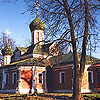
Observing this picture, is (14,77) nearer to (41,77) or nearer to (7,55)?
(41,77)

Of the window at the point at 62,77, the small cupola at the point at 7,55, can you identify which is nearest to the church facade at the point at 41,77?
the window at the point at 62,77

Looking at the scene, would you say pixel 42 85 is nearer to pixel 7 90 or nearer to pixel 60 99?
pixel 7 90

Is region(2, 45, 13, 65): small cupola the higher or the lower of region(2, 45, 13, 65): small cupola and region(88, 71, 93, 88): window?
the higher

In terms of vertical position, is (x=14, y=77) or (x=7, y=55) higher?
(x=7, y=55)

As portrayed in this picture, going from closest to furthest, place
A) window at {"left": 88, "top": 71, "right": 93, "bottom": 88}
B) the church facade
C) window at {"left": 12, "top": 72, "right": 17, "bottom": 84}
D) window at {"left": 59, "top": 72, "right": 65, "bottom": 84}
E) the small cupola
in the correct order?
window at {"left": 88, "top": 71, "right": 93, "bottom": 88}, the church facade, window at {"left": 59, "top": 72, "right": 65, "bottom": 84}, window at {"left": 12, "top": 72, "right": 17, "bottom": 84}, the small cupola

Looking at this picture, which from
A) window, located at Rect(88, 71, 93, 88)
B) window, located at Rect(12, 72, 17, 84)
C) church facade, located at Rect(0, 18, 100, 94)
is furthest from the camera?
window, located at Rect(12, 72, 17, 84)

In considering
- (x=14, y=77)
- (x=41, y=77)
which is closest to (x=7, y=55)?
(x=14, y=77)

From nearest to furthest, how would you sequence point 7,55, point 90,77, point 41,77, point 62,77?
point 90,77 → point 62,77 → point 41,77 → point 7,55

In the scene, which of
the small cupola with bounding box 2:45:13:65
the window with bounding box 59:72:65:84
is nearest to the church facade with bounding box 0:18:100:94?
the window with bounding box 59:72:65:84

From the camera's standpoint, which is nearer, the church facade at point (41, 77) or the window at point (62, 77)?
the church facade at point (41, 77)

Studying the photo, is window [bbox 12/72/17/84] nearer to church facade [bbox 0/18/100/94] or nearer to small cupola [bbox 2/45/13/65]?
church facade [bbox 0/18/100/94]

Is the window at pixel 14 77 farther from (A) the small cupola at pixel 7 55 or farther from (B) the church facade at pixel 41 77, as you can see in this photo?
(A) the small cupola at pixel 7 55

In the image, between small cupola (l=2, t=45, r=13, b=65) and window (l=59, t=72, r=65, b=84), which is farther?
small cupola (l=2, t=45, r=13, b=65)

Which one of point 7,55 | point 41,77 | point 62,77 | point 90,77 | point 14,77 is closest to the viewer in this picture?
point 90,77
